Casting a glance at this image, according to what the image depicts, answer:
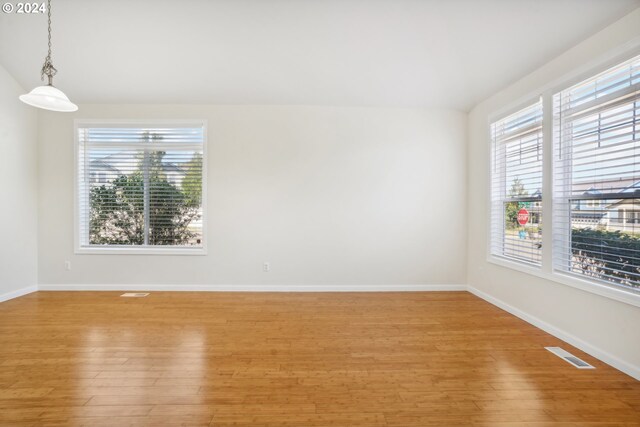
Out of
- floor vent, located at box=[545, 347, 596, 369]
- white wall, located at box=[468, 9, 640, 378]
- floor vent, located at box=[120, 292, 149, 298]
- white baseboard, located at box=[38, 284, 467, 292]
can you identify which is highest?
white wall, located at box=[468, 9, 640, 378]

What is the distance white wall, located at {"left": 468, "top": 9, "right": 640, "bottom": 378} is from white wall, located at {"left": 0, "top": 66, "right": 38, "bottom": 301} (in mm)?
6801

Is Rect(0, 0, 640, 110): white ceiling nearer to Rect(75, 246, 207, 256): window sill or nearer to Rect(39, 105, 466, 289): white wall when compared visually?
Rect(39, 105, 466, 289): white wall

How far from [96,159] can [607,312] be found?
21.8ft

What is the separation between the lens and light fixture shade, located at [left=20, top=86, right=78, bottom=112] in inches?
89.0

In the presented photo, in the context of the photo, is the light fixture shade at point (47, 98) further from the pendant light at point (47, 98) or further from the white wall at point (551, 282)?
the white wall at point (551, 282)

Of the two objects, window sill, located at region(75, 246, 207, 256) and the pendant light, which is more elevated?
the pendant light

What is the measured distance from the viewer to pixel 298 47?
11.5 ft

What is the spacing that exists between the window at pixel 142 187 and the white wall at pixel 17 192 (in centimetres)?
66

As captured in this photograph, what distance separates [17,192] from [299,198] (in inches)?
161

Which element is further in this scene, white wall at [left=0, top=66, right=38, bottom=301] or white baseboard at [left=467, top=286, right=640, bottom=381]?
white wall at [left=0, top=66, right=38, bottom=301]

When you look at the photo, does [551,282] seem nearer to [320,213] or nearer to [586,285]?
[586,285]

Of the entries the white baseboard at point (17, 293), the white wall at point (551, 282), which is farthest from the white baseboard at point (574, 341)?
the white baseboard at point (17, 293)

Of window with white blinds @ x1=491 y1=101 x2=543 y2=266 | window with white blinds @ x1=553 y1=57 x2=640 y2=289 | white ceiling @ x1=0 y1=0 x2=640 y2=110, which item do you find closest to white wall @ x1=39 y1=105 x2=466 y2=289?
white ceiling @ x1=0 y1=0 x2=640 y2=110

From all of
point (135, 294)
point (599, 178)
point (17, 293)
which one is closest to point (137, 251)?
point (135, 294)
